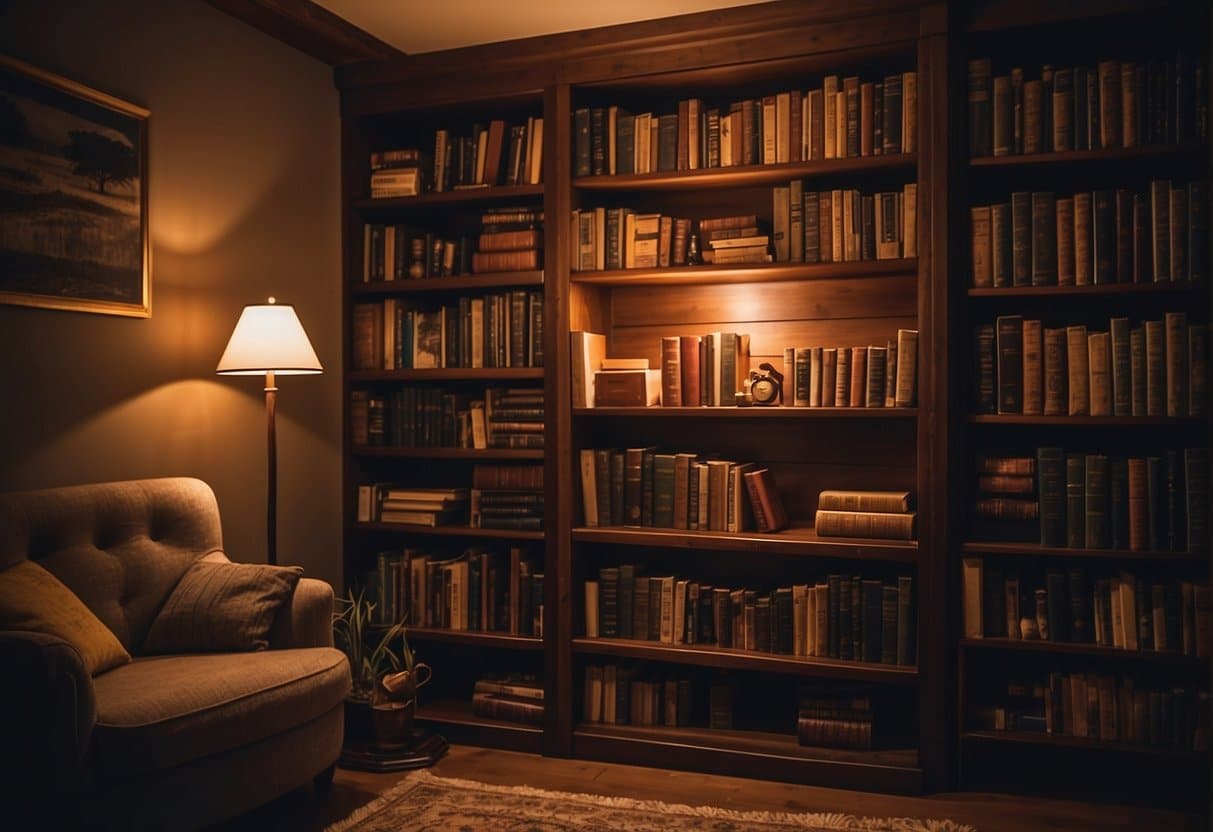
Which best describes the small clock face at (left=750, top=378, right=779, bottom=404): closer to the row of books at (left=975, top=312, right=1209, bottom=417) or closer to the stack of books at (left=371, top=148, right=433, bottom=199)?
the row of books at (left=975, top=312, right=1209, bottom=417)

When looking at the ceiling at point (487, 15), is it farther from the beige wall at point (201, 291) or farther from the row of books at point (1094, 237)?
the row of books at point (1094, 237)

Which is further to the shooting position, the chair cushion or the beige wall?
the beige wall

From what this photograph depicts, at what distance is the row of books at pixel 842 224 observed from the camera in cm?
318

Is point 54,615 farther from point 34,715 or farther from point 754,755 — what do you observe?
point 754,755

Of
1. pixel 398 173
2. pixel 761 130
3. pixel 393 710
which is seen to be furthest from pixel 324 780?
pixel 761 130

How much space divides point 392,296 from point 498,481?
881 mm

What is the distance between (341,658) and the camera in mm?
2936

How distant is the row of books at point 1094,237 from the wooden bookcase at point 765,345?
6 centimetres

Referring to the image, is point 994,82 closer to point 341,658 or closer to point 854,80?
point 854,80

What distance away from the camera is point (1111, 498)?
9.87 feet

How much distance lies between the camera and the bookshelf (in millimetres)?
2961

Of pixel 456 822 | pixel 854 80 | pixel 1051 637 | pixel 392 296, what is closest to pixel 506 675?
pixel 456 822

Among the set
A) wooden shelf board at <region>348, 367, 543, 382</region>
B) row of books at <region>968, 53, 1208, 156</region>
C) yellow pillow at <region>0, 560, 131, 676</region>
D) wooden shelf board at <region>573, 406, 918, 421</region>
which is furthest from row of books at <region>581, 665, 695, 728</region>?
row of books at <region>968, 53, 1208, 156</region>

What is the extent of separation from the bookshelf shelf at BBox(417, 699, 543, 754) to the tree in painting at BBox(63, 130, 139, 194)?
201cm
